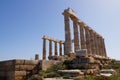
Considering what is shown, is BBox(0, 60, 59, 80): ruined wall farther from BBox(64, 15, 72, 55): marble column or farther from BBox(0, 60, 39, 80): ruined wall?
BBox(64, 15, 72, 55): marble column

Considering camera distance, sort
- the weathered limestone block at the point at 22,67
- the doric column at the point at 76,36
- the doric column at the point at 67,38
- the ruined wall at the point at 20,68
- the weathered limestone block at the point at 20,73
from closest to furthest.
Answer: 1. the weathered limestone block at the point at 20,73
2. the ruined wall at the point at 20,68
3. the weathered limestone block at the point at 22,67
4. the doric column at the point at 67,38
5. the doric column at the point at 76,36

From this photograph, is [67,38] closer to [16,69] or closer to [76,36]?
[76,36]

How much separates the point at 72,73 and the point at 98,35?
34811mm

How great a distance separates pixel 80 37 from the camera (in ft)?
115

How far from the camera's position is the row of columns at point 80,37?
29047 millimetres

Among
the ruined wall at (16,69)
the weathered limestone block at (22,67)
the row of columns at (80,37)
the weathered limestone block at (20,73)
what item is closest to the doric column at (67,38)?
the row of columns at (80,37)

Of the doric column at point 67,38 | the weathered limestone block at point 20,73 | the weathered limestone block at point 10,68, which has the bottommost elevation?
the weathered limestone block at point 20,73

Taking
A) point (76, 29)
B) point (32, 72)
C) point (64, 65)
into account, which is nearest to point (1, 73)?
point (32, 72)

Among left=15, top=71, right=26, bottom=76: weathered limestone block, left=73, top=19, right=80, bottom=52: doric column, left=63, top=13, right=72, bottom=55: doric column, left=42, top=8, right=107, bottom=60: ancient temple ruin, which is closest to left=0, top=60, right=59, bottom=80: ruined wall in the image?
left=15, top=71, right=26, bottom=76: weathered limestone block

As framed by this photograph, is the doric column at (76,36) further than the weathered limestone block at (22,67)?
Yes

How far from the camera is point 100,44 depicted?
46.4 m

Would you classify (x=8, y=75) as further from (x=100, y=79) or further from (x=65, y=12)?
(x=65, y=12)

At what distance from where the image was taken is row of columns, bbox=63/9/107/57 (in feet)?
95.3

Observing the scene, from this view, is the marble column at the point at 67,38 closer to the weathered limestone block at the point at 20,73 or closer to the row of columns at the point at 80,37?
the row of columns at the point at 80,37
